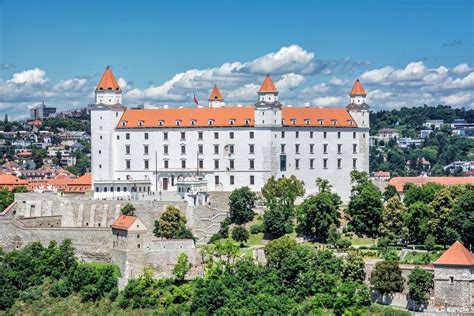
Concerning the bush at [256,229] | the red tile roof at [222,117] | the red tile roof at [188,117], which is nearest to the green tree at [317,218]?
the bush at [256,229]

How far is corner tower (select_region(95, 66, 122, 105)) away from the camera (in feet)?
262

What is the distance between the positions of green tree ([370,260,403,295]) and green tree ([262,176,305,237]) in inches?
493

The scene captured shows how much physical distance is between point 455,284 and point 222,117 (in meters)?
30.6

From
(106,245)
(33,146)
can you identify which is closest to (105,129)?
(106,245)

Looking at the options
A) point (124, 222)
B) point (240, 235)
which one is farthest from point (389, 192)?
point (124, 222)

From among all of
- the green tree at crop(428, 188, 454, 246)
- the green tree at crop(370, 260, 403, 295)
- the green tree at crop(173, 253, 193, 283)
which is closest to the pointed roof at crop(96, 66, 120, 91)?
the green tree at crop(173, 253, 193, 283)

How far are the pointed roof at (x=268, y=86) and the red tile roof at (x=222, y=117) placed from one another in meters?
2.28

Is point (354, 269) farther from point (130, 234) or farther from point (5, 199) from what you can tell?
point (5, 199)

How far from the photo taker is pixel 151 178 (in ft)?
258

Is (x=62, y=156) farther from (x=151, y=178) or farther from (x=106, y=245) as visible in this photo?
(x=106, y=245)

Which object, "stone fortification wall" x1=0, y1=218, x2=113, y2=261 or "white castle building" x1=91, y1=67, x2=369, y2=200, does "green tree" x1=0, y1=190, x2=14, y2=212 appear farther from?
"white castle building" x1=91, y1=67, x2=369, y2=200

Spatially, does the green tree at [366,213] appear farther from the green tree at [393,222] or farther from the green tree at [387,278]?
the green tree at [387,278]

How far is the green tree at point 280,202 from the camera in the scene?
66500 mm

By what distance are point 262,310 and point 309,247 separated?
8902 millimetres
